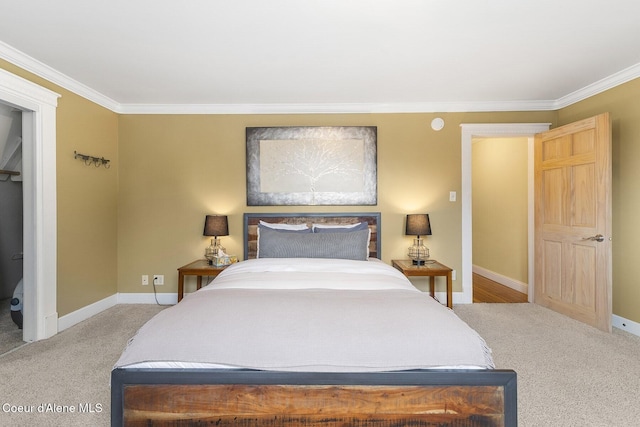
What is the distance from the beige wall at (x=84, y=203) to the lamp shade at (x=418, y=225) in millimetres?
3483

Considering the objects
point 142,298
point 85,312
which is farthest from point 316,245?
point 85,312

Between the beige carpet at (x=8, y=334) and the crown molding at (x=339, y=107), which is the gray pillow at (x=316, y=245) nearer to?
the crown molding at (x=339, y=107)

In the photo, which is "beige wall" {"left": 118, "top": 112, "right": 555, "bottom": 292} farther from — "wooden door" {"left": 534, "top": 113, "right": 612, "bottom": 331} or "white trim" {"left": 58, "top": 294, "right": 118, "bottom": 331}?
"wooden door" {"left": 534, "top": 113, "right": 612, "bottom": 331}

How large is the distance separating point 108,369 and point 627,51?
15.6 feet

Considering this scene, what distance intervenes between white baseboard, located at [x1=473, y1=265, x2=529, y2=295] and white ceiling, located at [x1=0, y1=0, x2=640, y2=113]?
8.19 ft

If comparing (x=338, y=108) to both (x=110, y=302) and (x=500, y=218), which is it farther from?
(x=110, y=302)

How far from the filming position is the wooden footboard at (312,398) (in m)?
1.42

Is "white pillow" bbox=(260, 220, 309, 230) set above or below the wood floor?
above

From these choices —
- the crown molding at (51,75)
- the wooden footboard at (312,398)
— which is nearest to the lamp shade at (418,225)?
the wooden footboard at (312,398)

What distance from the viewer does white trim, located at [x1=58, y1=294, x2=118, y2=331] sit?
10.4ft

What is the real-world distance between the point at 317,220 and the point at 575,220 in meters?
2.71

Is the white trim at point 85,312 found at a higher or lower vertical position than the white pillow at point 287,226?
lower

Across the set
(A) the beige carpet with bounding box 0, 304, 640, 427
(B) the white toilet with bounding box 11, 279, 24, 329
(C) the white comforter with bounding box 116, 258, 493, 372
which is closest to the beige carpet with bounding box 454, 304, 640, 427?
(A) the beige carpet with bounding box 0, 304, 640, 427

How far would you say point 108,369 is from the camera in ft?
7.81
